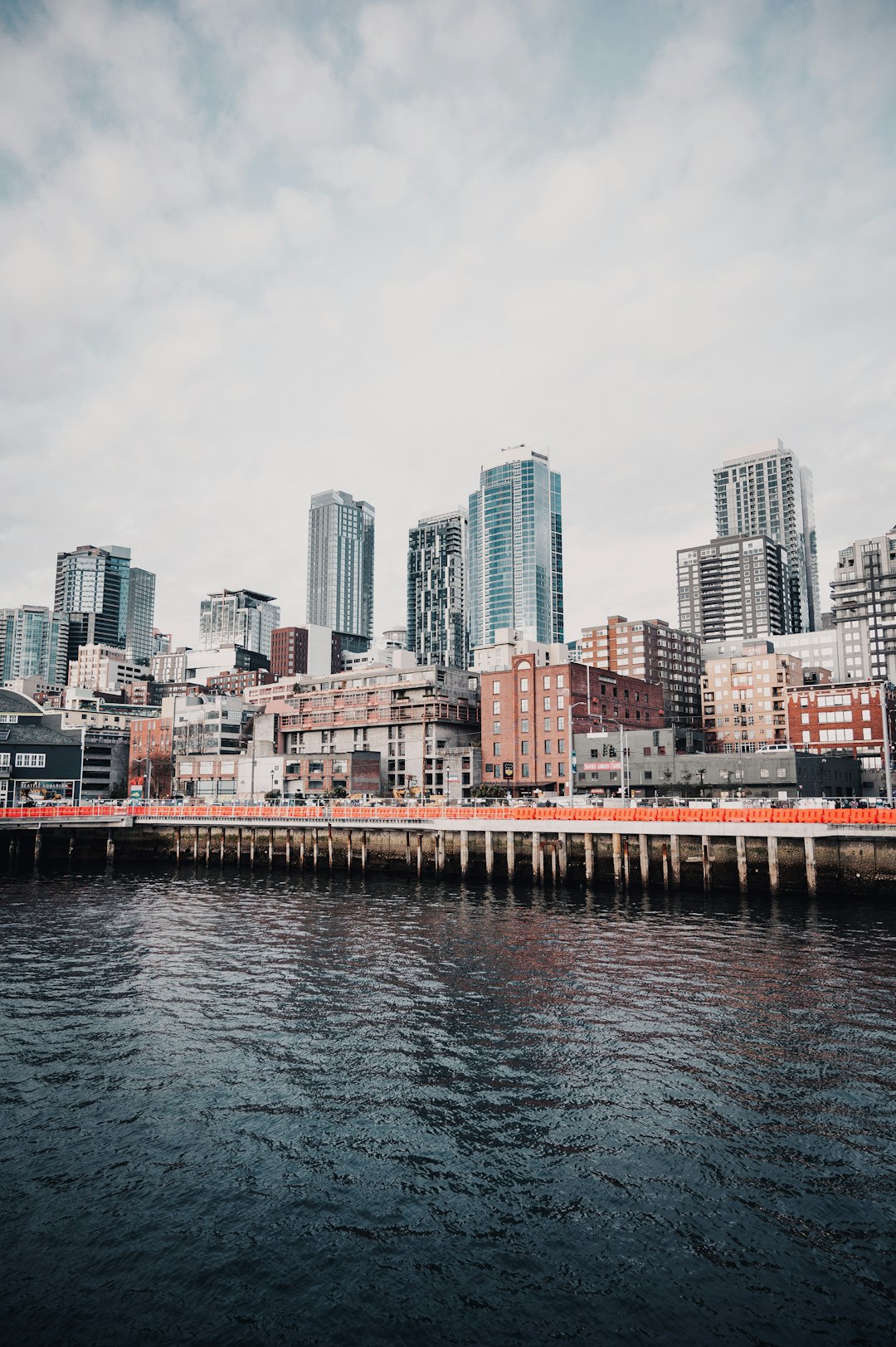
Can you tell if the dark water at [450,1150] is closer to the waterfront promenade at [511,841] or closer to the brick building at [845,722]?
the waterfront promenade at [511,841]

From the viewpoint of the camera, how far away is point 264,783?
518ft

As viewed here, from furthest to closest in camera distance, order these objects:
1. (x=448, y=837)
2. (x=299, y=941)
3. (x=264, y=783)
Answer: (x=264, y=783) → (x=448, y=837) → (x=299, y=941)

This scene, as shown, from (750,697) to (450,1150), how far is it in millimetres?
181992

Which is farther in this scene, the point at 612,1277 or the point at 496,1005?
the point at 496,1005

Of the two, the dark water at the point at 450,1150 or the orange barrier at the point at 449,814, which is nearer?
the dark water at the point at 450,1150

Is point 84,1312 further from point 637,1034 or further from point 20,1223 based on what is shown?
point 637,1034

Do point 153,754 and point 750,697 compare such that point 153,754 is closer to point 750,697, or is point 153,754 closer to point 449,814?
point 449,814

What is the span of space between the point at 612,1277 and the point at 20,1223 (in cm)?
1244

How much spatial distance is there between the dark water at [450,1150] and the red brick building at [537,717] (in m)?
83.0

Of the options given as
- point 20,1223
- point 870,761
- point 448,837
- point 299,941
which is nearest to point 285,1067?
point 20,1223

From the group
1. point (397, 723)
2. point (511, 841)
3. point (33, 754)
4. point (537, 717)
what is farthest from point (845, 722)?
point (33, 754)

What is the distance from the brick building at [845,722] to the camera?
13350 centimetres

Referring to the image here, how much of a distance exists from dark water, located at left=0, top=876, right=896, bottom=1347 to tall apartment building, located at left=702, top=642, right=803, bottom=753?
154m

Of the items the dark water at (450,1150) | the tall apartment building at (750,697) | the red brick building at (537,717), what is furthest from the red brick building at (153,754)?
the dark water at (450,1150)
